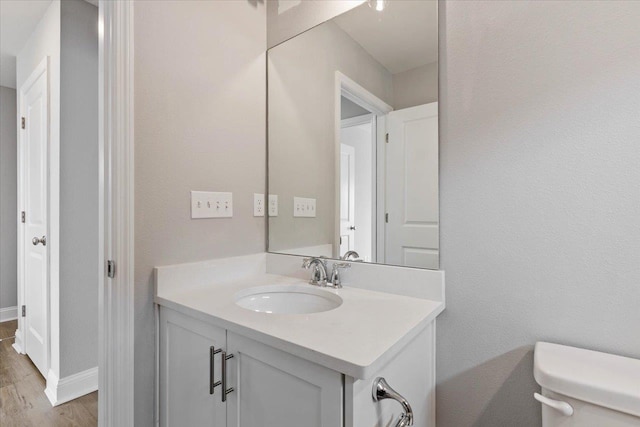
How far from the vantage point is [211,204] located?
1337 millimetres

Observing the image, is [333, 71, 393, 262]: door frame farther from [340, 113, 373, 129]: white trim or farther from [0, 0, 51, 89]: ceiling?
[0, 0, 51, 89]: ceiling

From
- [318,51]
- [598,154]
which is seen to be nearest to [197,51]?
[318,51]

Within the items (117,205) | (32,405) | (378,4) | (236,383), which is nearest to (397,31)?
(378,4)

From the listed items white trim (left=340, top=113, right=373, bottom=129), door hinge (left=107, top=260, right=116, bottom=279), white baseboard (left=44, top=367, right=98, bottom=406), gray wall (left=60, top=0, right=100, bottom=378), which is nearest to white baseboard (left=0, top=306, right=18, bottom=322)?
white baseboard (left=44, top=367, right=98, bottom=406)

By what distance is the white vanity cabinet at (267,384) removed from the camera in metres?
0.70

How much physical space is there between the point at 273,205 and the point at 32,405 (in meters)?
1.83

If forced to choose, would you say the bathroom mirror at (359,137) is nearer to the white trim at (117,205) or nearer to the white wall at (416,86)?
the white wall at (416,86)

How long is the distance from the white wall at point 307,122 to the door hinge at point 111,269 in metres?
0.68

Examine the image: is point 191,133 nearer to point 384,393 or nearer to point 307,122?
point 307,122

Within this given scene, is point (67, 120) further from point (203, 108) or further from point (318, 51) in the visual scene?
point (318, 51)

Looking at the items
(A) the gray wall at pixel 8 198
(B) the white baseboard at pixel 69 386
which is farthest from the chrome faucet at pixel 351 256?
(A) the gray wall at pixel 8 198

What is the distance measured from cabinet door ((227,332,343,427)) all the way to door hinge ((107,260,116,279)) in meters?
0.50

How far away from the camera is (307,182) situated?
1.54 m

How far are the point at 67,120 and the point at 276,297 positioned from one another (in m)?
1.68
